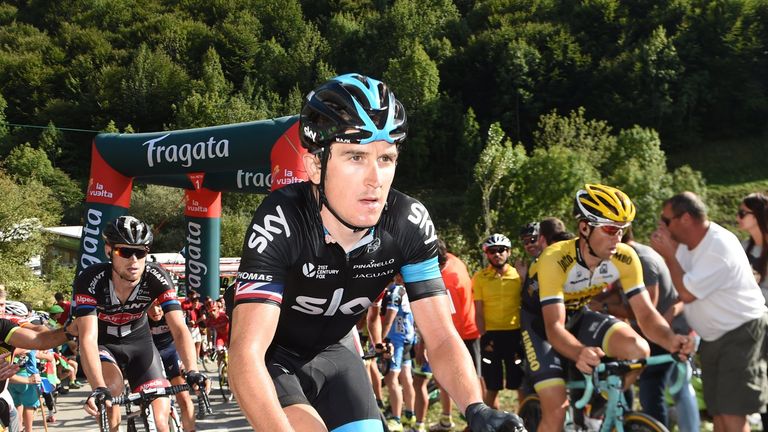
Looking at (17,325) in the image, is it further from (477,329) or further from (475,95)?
(475,95)

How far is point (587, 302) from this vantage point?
6082 millimetres

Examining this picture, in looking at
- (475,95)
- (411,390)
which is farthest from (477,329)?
(475,95)

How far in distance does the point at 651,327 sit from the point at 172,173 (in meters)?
10.5

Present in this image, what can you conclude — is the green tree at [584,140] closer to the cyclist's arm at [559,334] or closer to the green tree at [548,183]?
the green tree at [548,183]

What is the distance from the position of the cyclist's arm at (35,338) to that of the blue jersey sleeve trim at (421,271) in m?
3.95

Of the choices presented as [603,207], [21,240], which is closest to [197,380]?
[603,207]

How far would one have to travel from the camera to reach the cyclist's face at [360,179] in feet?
10.1

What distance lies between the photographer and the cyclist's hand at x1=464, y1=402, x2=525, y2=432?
8.50ft

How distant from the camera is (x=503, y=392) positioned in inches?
391

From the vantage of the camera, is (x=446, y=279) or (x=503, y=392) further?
(x=503, y=392)

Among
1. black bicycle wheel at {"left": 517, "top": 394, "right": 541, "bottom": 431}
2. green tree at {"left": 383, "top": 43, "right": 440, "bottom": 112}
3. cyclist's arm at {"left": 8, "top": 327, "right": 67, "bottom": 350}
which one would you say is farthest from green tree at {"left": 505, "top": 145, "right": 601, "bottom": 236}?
cyclist's arm at {"left": 8, "top": 327, "right": 67, "bottom": 350}

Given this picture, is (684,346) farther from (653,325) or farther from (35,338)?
(35,338)

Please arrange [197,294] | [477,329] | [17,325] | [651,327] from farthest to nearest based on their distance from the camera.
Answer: [197,294]
[477,329]
[17,325]
[651,327]

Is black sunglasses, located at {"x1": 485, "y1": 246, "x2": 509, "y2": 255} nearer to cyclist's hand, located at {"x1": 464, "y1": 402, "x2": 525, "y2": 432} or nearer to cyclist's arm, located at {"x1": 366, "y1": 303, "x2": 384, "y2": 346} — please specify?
cyclist's arm, located at {"x1": 366, "y1": 303, "x2": 384, "y2": 346}
